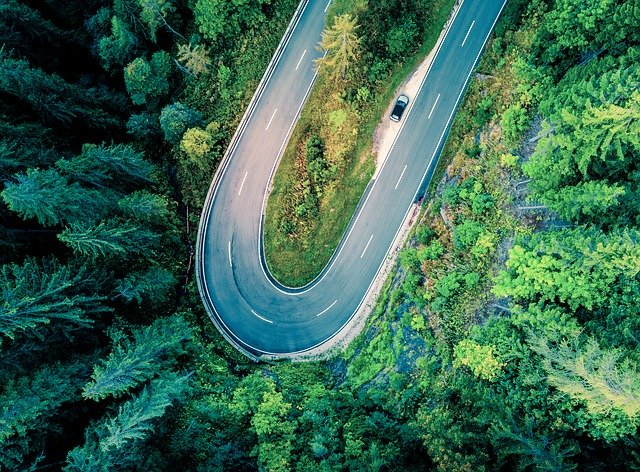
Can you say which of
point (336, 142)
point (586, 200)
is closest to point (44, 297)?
point (336, 142)

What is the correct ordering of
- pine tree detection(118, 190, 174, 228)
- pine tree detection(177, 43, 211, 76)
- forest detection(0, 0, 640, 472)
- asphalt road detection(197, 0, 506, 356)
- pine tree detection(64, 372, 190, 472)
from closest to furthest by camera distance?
forest detection(0, 0, 640, 472) → pine tree detection(64, 372, 190, 472) → pine tree detection(118, 190, 174, 228) → asphalt road detection(197, 0, 506, 356) → pine tree detection(177, 43, 211, 76)

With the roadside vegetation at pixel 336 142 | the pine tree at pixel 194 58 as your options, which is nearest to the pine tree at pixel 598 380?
the roadside vegetation at pixel 336 142

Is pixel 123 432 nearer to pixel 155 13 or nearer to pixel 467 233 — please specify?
pixel 467 233

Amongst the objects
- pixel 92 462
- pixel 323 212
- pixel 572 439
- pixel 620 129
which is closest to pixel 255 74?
pixel 323 212

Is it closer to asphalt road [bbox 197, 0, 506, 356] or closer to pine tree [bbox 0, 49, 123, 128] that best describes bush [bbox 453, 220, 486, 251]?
asphalt road [bbox 197, 0, 506, 356]

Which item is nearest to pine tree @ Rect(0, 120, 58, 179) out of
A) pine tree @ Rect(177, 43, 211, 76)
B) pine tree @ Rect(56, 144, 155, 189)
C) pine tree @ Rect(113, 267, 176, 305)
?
pine tree @ Rect(56, 144, 155, 189)

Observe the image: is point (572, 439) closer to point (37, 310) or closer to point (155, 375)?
point (155, 375)
